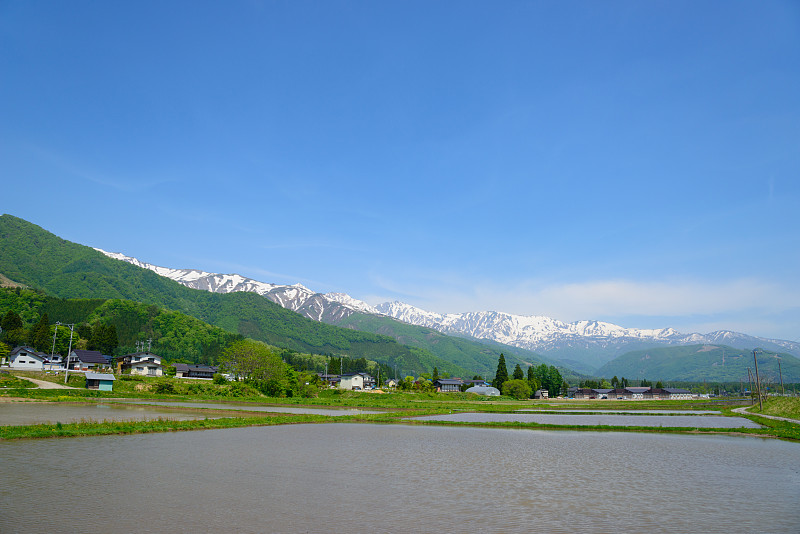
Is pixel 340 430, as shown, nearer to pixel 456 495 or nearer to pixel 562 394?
pixel 456 495

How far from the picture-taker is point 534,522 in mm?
11383

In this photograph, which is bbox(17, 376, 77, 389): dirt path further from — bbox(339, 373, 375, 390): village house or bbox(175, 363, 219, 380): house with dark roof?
bbox(339, 373, 375, 390): village house

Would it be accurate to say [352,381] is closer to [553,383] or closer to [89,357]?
[553,383]

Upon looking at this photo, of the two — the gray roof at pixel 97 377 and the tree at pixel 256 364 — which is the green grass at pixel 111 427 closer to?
the tree at pixel 256 364

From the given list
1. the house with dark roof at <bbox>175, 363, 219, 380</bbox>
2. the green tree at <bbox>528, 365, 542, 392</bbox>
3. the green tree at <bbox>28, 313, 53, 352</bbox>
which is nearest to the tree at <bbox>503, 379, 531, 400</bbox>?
the green tree at <bbox>528, 365, 542, 392</bbox>

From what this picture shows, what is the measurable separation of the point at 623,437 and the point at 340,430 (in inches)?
808

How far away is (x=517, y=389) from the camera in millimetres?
123188

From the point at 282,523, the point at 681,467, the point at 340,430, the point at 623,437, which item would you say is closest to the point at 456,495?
the point at 282,523

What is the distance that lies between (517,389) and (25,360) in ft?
356

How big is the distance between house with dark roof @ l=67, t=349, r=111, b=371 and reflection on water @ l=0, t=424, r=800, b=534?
86093mm

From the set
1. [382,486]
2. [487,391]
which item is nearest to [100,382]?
[382,486]

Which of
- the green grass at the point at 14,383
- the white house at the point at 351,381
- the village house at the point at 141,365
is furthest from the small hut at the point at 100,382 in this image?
the white house at the point at 351,381

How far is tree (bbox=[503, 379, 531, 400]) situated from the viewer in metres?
123

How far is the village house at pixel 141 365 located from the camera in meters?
108
